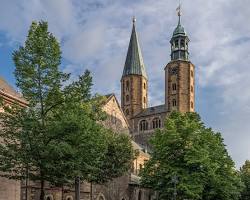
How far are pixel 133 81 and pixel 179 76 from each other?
13840 mm

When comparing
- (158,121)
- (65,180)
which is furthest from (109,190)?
(158,121)

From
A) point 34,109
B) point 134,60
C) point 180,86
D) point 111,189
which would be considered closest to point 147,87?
point 134,60

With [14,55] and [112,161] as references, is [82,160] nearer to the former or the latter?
[14,55]

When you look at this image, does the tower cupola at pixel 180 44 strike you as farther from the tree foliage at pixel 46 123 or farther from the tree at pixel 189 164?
the tree foliage at pixel 46 123

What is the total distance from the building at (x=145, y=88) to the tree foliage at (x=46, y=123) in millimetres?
91607

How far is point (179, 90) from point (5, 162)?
99.1 meters

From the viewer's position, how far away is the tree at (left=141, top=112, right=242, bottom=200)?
46.7m

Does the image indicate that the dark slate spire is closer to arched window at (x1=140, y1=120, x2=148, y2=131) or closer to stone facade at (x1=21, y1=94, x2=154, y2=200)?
arched window at (x1=140, y1=120, x2=148, y2=131)

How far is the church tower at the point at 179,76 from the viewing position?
126438mm

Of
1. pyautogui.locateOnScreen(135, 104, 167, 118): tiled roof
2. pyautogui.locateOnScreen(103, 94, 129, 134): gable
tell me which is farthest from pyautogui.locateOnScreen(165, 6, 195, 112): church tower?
pyautogui.locateOnScreen(103, 94, 129, 134): gable

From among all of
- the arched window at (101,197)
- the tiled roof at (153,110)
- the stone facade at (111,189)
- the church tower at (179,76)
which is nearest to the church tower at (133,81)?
the tiled roof at (153,110)

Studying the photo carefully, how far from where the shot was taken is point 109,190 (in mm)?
59250

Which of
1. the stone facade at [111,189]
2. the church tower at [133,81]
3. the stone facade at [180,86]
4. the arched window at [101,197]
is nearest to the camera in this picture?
the stone facade at [111,189]

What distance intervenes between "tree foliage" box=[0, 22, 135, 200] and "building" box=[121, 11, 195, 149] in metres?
91.6
